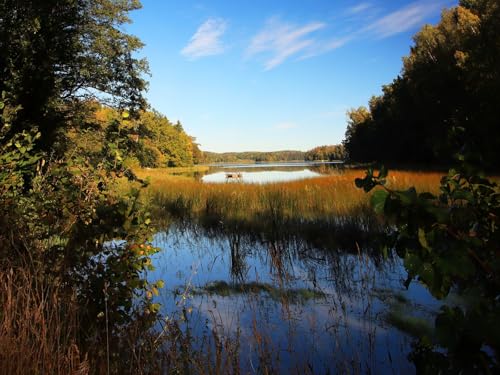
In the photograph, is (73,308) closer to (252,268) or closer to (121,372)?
(121,372)

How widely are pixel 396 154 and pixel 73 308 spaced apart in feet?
147

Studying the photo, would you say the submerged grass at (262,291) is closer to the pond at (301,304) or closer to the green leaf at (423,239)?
the pond at (301,304)

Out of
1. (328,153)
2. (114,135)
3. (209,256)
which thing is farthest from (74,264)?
(328,153)

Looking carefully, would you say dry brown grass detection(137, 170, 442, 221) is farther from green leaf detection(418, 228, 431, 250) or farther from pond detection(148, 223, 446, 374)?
green leaf detection(418, 228, 431, 250)

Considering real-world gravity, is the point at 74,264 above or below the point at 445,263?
below

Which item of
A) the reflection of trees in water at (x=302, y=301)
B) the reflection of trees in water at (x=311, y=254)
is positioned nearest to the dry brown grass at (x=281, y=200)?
the reflection of trees in water at (x=311, y=254)

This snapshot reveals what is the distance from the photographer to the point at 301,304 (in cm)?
450

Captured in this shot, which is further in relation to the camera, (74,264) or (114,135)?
(114,135)

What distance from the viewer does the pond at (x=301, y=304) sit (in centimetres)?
327

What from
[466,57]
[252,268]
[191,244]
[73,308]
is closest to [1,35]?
[191,244]

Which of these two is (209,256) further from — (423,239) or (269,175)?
(269,175)

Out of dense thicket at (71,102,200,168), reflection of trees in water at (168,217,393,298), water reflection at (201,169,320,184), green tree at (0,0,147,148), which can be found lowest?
reflection of trees in water at (168,217,393,298)

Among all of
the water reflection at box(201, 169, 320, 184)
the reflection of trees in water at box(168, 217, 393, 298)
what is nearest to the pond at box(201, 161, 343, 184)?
the water reflection at box(201, 169, 320, 184)

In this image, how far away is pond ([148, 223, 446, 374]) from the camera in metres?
3.27
